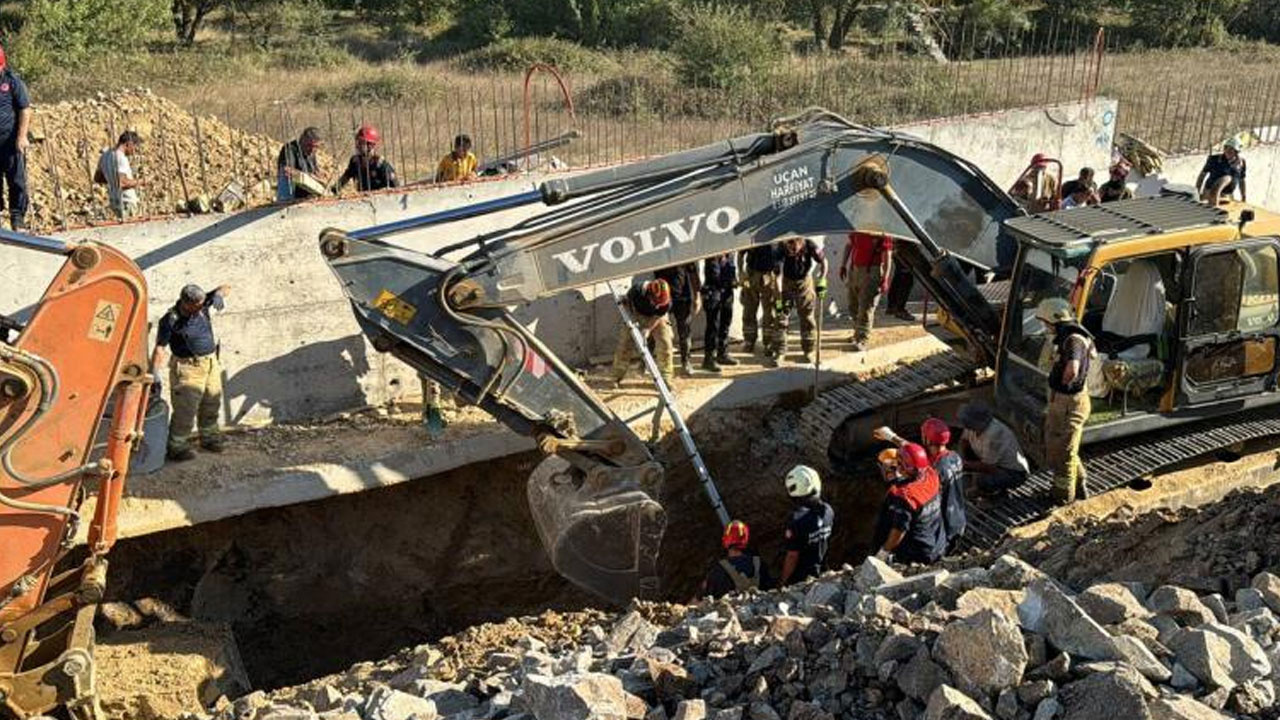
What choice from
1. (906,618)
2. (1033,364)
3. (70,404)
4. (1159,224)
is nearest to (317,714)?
(70,404)

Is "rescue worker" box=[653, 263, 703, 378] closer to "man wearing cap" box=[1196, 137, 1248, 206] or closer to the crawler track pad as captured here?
the crawler track pad

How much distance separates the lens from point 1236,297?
9023 millimetres

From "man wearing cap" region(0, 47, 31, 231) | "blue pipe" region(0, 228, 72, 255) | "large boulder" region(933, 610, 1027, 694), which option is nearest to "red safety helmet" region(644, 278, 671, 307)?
"blue pipe" region(0, 228, 72, 255)

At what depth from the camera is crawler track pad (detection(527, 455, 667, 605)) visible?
9.20 m

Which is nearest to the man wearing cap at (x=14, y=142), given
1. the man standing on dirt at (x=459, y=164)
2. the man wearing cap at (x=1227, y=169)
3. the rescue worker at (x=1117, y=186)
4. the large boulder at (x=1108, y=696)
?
the man standing on dirt at (x=459, y=164)

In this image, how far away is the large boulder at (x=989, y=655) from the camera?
5.27 meters

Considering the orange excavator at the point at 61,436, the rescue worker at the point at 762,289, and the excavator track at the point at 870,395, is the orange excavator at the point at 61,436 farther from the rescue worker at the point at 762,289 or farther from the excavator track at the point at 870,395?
the rescue worker at the point at 762,289

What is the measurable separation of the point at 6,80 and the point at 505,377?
4981 mm

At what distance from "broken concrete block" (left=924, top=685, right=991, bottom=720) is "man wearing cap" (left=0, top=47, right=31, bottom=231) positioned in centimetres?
830

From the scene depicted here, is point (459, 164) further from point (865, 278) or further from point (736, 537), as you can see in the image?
point (736, 537)

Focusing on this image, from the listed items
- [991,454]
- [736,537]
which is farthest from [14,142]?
[991,454]

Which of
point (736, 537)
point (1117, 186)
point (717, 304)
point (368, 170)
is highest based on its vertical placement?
point (368, 170)

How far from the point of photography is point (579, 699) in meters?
5.65

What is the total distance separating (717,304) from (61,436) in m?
6.03
